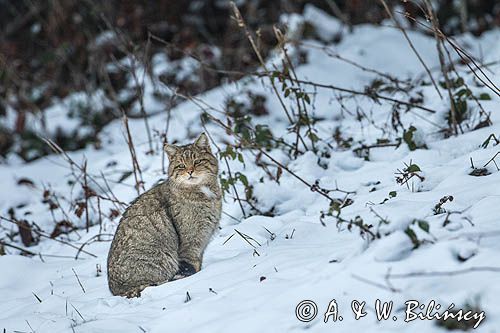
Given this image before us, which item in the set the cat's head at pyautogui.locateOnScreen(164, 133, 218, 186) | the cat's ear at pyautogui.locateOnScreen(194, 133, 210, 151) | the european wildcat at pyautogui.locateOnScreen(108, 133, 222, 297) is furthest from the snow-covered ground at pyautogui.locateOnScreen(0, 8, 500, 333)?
the cat's ear at pyautogui.locateOnScreen(194, 133, 210, 151)

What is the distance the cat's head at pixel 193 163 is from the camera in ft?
18.2

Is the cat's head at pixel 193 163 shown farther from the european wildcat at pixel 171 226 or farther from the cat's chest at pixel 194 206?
the cat's chest at pixel 194 206

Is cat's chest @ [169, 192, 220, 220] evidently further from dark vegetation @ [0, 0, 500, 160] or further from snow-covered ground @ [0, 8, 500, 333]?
dark vegetation @ [0, 0, 500, 160]

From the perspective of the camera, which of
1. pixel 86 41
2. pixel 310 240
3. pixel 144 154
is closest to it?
pixel 310 240

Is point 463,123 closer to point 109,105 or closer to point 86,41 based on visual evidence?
point 109,105

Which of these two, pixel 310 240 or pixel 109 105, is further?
pixel 109 105

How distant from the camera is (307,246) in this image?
4676 millimetres

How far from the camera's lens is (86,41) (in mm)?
12625

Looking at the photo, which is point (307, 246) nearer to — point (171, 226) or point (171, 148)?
point (171, 226)

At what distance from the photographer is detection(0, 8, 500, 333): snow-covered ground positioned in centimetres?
346

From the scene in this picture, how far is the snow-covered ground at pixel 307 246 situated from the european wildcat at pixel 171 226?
20 cm

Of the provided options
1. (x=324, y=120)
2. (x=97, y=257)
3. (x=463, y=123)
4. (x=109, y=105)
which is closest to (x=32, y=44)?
(x=109, y=105)

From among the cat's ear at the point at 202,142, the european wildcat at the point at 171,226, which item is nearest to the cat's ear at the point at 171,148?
the european wildcat at the point at 171,226

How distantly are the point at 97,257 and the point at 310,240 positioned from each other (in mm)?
2274
